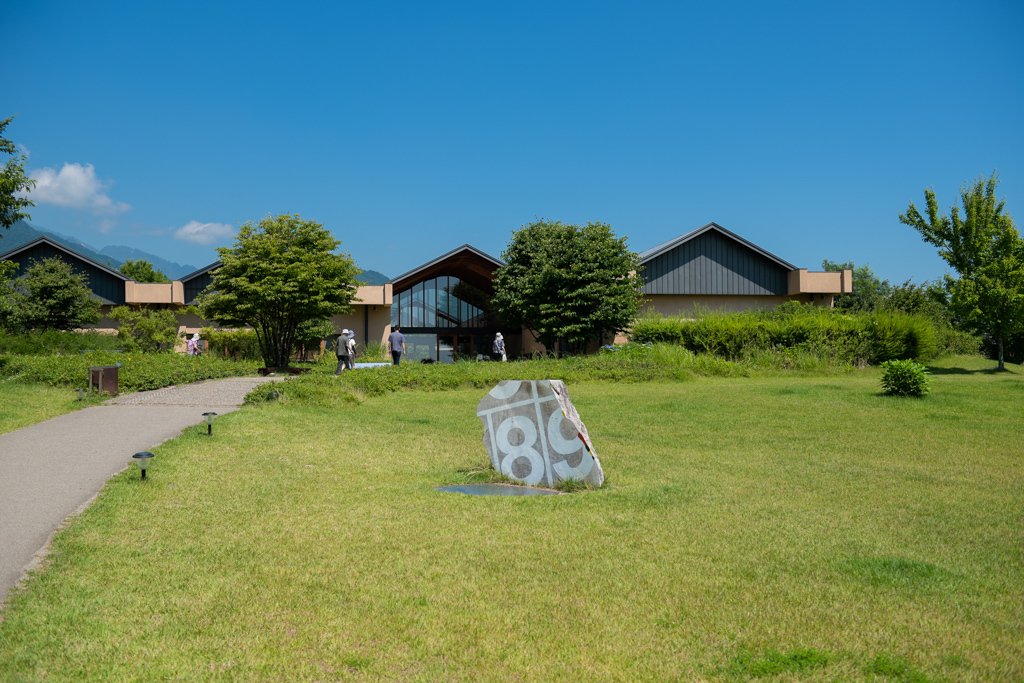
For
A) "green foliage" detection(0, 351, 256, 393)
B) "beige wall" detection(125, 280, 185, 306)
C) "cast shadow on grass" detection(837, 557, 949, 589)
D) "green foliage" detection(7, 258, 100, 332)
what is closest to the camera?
"cast shadow on grass" detection(837, 557, 949, 589)

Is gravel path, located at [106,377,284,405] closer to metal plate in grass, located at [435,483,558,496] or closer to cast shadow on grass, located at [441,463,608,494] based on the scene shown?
cast shadow on grass, located at [441,463,608,494]

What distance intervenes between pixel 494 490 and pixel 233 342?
33.1 metres

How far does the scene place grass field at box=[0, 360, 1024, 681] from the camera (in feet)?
12.0

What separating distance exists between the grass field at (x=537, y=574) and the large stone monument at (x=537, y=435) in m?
0.62

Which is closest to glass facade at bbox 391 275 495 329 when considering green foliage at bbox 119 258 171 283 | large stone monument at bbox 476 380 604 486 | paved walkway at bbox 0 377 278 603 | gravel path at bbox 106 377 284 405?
gravel path at bbox 106 377 284 405

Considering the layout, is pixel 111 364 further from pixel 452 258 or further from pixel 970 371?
pixel 970 371

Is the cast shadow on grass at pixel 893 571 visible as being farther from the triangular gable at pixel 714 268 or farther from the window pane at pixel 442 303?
the window pane at pixel 442 303

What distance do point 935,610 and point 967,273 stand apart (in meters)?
25.9

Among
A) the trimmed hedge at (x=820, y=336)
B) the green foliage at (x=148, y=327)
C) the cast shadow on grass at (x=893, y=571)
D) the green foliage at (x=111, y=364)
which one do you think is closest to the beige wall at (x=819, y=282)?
the trimmed hedge at (x=820, y=336)

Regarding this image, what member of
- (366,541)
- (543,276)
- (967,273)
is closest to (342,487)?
(366,541)

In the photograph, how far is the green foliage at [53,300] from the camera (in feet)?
105

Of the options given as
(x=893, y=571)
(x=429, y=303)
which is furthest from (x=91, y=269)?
(x=893, y=571)

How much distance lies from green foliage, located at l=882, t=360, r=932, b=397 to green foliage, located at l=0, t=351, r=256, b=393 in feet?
60.7

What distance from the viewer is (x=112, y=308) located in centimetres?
3791
